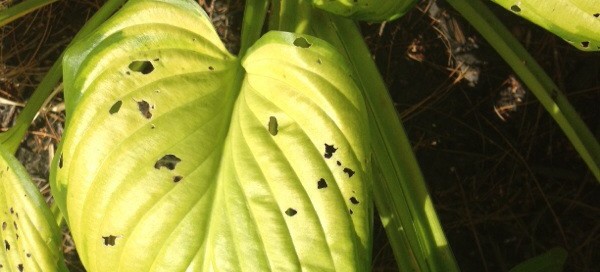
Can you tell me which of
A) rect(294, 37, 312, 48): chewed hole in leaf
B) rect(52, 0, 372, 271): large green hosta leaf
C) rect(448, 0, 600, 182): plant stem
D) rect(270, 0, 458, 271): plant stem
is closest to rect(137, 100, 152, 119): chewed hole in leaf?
rect(52, 0, 372, 271): large green hosta leaf

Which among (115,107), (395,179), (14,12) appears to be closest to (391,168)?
(395,179)

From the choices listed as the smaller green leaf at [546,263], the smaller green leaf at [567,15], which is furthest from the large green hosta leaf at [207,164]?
the smaller green leaf at [546,263]

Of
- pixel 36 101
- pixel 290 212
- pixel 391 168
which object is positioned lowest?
pixel 290 212

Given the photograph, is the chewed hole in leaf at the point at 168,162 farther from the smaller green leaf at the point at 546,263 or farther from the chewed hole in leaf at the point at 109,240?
the smaller green leaf at the point at 546,263

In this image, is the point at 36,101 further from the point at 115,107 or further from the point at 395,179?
the point at 395,179

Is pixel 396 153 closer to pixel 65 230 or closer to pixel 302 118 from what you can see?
pixel 302 118
